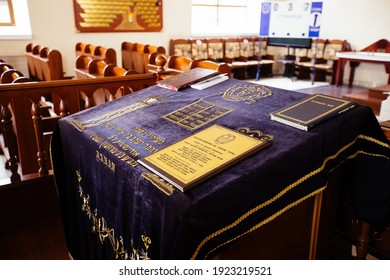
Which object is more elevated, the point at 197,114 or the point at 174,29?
the point at 174,29

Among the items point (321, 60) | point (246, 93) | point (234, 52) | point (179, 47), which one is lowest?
point (321, 60)

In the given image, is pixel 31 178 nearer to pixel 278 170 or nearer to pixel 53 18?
pixel 278 170

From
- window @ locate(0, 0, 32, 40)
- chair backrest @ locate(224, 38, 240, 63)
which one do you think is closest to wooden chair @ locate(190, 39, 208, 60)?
chair backrest @ locate(224, 38, 240, 63)

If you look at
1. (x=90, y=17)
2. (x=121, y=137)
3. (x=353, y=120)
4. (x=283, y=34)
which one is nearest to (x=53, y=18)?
(x=90, y=17)

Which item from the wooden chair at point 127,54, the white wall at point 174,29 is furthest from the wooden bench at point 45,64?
the wooden chair at point 127,54

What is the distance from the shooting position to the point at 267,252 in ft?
4.59

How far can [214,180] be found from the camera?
1.09 metres

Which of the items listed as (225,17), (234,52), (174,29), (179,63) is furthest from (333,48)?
(179,63)

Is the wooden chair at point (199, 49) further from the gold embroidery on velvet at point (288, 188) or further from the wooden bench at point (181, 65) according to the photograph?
the gold embroidery on velvet at point (288, 188)

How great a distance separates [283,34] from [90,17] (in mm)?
5071

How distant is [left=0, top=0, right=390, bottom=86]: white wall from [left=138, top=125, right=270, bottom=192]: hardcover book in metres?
6.51

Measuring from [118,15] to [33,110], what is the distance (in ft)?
20.1

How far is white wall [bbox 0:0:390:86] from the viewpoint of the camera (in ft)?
22.6

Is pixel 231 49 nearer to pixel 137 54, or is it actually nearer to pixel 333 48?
pixel 333 48
